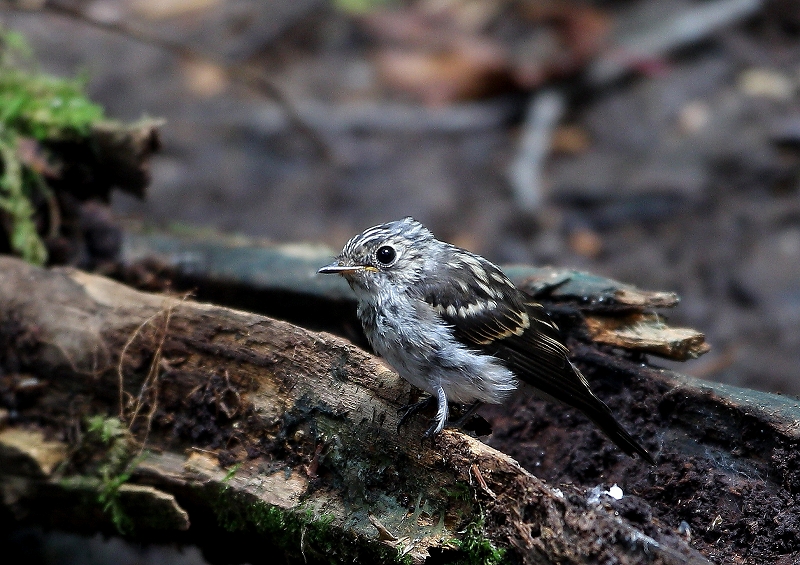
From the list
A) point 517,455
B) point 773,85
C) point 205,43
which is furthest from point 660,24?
point 517,455

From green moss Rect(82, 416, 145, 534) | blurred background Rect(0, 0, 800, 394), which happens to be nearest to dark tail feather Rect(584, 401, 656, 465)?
green moss Rect(82, 416, 145, 534)

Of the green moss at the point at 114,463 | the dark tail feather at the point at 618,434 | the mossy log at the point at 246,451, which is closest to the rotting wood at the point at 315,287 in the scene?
the dark tail feather at the point at 618,434

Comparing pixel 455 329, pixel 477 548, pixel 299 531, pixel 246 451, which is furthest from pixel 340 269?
pixel 477 548

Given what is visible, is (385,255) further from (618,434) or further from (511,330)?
(618,434)

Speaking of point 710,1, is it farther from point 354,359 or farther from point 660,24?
point 354,359

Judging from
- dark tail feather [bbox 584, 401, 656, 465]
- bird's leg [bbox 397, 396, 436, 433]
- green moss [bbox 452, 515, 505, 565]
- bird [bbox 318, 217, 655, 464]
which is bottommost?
green moss [bbox 452, 515, 505, 565]

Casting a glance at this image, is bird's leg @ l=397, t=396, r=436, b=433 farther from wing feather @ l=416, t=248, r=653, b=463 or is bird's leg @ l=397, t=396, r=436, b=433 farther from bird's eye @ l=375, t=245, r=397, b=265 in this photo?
bird's eye @ l=375, t=245, r=397, b=265

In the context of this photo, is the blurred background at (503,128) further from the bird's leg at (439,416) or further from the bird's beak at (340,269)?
the bird's leg at (439,416)
